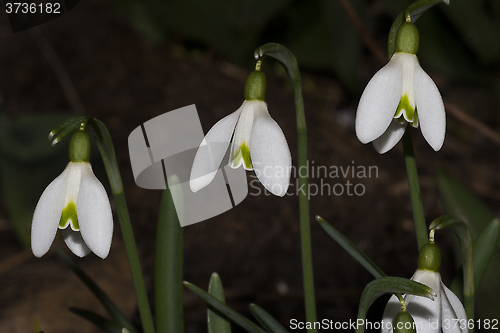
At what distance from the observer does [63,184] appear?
30.5 inches

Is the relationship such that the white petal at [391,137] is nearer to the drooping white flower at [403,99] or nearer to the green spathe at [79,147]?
the drooping white flower at [403,99]

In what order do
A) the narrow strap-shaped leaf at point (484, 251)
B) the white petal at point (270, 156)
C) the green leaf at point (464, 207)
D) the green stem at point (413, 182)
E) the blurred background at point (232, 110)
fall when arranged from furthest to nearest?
the blurred background at point (232, 110) < the green leaf at point (464, 207) < the narrow strap-shaped leaf at point (484, 251) < the green stem at point (413, 182) < the white petal at point (270, 156)

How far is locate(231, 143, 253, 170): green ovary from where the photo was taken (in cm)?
78

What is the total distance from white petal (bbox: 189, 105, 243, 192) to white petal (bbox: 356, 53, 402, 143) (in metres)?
0.21

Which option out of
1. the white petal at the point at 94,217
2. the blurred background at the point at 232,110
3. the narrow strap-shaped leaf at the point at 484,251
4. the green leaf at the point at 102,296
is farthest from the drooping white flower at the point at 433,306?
the green leaf at the point at 102,296

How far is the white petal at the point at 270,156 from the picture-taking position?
29.1 inches

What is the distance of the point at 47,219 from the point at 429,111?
62cm

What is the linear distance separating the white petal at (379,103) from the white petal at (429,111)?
0.03m

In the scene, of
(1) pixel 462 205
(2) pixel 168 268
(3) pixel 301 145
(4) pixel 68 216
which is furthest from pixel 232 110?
(4) pixel 68 216

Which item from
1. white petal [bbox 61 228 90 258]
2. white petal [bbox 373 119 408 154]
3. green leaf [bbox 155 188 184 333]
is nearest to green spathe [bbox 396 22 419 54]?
white petal [bbox 373 119 408 154]

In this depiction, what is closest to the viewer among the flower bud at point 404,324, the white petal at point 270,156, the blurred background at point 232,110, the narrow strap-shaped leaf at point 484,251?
the flower bud at point 404,324

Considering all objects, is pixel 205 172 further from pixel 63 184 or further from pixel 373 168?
pixel 373 168

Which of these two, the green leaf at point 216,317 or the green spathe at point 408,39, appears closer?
the green spathe at point 408,39

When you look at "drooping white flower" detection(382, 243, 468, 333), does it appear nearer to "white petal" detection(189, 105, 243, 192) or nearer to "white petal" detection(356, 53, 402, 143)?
"white petal" detection(356, 53, 402, 143)
